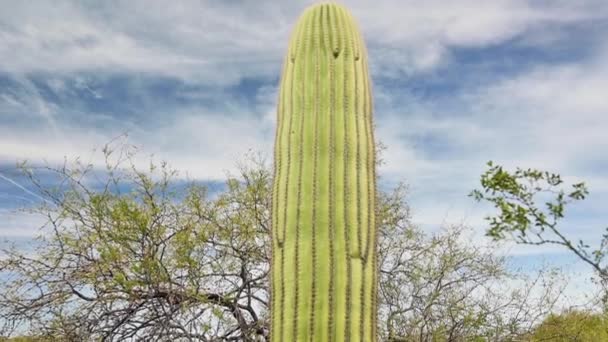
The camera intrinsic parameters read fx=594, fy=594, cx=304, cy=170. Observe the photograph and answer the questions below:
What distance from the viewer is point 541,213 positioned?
4.50 m

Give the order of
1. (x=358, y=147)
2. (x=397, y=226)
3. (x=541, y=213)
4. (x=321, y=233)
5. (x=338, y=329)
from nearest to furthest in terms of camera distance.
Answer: (x=338, y=329)
(x=321, y=233)
(x=358, y=147)
(x=541, y=213)
(x=397, y=226)

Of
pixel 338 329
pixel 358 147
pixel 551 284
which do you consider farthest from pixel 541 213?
pixel 551 284

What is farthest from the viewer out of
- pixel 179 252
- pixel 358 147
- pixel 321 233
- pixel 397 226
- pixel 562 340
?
pixel 397 226

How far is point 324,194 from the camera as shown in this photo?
7.99 ft

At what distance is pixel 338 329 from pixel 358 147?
0.79m

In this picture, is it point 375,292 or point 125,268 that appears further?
point 125,268

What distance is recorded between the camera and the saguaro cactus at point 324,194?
7.47ft

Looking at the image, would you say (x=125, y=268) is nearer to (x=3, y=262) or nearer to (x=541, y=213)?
(x=3, y=262)

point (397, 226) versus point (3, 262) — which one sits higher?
point (397, 226)

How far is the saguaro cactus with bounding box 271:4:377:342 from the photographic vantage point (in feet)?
7.47

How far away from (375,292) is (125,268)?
4.30 meters

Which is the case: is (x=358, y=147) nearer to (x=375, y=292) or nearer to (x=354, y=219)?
(x=354, y=219)

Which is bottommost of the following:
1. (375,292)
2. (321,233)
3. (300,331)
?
(300,331)

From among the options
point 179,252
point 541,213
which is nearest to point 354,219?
point 541,213
